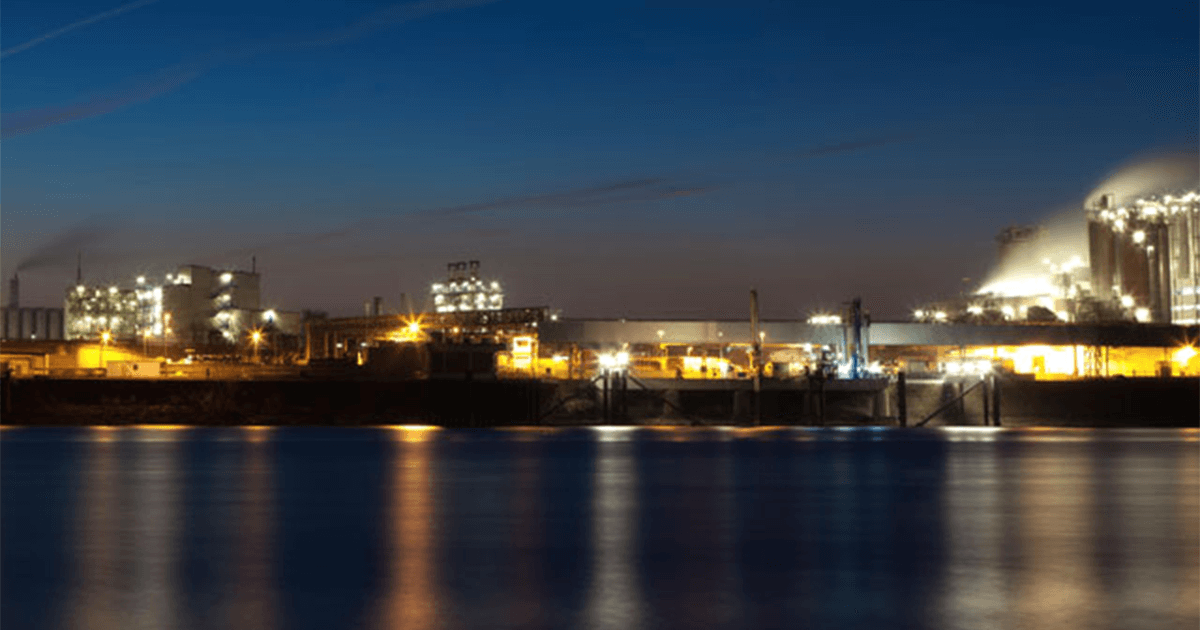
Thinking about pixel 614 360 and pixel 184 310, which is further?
pixel 184 310

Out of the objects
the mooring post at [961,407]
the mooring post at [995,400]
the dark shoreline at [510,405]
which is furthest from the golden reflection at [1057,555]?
the mooring post at [961,407]

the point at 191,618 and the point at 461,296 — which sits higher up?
the point at 461,296

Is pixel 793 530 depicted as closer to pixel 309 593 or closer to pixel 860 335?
pixel 309 593

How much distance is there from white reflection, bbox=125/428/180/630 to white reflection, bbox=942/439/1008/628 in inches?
352

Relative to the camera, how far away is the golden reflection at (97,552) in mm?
15555

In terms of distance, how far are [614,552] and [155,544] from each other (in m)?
7.57

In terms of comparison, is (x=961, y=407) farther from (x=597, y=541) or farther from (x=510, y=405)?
(x=597, y=541)

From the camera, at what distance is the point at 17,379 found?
77.0 m

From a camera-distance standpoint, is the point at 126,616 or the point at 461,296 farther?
the point at 461,296

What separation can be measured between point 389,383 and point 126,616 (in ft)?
196

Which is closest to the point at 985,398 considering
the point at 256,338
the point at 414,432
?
the point at 414,432

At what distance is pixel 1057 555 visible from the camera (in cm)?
2042

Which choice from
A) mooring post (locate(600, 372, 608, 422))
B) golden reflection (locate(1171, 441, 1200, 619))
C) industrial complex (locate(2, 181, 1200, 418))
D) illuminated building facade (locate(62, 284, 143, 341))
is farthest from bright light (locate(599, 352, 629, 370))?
illuminated building facade (locate(62, 284, 143, 341))

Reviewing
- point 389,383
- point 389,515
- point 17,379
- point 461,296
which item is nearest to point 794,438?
point 389,383
